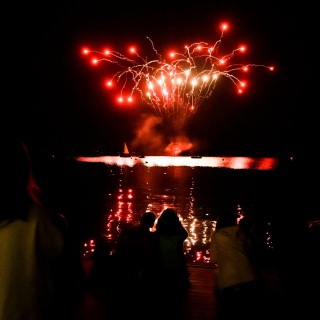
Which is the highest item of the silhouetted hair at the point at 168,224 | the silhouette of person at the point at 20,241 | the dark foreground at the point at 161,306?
the silhouetted hair at the point at 168,224

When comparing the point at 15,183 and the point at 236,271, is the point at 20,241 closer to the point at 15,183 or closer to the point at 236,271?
the point at 15,183

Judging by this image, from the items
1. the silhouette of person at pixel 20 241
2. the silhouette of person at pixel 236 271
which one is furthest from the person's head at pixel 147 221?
the silhouette of person at pixel 20 241

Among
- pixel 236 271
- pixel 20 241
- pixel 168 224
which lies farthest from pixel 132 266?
pixel 20 241

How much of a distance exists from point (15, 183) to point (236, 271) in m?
3.33

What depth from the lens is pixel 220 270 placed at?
15.5 feet

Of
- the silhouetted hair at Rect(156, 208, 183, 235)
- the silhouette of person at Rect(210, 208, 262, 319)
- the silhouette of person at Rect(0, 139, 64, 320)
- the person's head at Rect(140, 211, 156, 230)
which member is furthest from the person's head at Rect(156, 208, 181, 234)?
the silhouette of person at Rect(0, 139, 64, 320)

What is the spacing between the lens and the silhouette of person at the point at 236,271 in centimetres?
454

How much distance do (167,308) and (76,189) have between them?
40.7m

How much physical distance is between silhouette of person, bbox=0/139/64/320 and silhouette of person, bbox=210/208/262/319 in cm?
309

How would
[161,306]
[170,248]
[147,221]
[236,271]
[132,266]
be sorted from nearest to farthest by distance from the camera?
[236,271]
[161,306]
[132,266]
[170,248]
[147,221]

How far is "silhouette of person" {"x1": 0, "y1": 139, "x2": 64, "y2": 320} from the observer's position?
1.76 meters

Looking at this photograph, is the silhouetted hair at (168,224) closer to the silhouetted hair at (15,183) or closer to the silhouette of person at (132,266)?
the silhouette of person at (132,266)

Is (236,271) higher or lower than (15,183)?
lower

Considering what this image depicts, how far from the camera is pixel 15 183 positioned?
1782 mm
